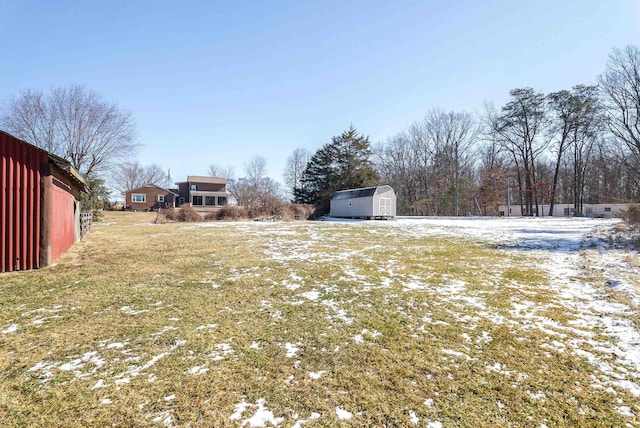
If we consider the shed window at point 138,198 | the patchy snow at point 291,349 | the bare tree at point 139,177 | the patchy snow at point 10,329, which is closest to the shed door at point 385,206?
the patchy snow at point 291,349

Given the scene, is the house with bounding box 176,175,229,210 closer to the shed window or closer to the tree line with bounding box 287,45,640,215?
the shed window

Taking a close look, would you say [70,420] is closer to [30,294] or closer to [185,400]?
[185,400]

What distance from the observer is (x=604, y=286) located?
16.8ft

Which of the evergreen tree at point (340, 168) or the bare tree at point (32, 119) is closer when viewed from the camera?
the bare tree at point (32, 119)

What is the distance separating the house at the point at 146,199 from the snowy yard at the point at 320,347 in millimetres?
36083

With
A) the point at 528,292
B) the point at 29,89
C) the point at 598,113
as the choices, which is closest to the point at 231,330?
the point at 528,292

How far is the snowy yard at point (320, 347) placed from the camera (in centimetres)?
220

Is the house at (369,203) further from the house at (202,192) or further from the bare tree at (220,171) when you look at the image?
the bare tree at (220,171)

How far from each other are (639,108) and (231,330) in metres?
27.1

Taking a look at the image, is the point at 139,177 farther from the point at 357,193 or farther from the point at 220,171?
the point at 357,193

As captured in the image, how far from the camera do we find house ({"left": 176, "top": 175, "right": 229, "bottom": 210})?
42.8 m

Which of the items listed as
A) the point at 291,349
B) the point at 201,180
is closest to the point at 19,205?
the point at 291,349

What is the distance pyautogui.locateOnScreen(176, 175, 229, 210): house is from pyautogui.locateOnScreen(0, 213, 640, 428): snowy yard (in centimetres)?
3873

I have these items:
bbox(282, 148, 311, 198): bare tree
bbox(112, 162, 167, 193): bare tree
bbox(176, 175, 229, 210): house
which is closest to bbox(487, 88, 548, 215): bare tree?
bbox(282, 148, 311, 198): bare tree
